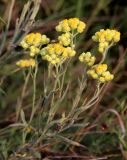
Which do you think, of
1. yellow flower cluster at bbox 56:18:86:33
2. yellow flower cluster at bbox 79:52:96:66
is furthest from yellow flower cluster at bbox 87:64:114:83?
yellow flower cluster at bbox 56:18:86:33

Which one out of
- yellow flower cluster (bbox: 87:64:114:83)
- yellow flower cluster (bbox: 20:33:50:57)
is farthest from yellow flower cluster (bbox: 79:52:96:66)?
yellow flower cluster (bbox: 20:33:50:57)

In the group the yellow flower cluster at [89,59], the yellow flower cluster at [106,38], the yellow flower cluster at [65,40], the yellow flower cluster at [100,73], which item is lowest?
the yellow flower cluster at [100,73]

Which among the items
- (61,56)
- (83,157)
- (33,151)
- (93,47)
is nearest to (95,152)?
(83,157)

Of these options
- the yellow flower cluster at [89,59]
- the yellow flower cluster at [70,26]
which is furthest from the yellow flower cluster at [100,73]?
the yellow flower cluster at [70,26]

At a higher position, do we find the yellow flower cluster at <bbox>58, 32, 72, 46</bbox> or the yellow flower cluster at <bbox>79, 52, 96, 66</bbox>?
the yellow flower cluster at <bbox>58, 32, 72, 46</bbox>

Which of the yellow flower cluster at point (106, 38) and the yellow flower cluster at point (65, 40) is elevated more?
the yellow flower cluster at point (65, 40)

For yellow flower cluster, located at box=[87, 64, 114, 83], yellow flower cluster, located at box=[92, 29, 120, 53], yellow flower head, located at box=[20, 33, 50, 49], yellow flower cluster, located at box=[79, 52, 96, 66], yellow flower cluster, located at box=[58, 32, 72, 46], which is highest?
yellow flower head, located at box=[20, 33, 50, 49]

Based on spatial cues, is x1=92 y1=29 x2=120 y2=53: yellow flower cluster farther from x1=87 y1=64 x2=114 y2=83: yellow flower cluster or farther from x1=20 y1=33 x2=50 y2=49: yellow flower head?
x1=20 y1=33 x2=50 y2=49: yellow flower head

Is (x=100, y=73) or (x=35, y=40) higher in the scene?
(x=35, y=40)

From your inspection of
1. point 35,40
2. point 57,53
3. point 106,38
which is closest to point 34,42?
point 35,40

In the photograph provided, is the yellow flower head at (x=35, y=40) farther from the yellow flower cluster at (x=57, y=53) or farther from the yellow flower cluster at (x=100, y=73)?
the yellow flower cluster at (x=100, y=73)

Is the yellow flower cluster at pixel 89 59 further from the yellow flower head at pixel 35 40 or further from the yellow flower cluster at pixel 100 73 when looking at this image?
the yellow flower head at pixel 35 40

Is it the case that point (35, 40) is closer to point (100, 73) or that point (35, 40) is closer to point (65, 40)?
point (65, 40)
